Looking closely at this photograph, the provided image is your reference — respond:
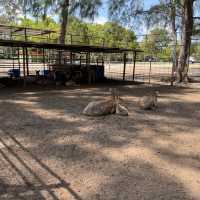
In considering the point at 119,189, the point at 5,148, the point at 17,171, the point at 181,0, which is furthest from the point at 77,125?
the point at 181,0

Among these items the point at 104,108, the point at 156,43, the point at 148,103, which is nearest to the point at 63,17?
the point at 156,43

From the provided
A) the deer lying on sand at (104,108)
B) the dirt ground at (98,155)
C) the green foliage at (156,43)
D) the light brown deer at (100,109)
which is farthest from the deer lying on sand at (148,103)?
the green foliage at (156,43)

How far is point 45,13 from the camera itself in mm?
18688

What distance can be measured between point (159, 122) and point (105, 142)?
2.18 m

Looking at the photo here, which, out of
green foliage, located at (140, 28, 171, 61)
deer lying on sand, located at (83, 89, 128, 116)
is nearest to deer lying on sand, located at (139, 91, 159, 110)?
deer lying on sand, located at (83, 89, 128, 116)

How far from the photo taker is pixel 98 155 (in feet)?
16.4

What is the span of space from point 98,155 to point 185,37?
12.9 metres

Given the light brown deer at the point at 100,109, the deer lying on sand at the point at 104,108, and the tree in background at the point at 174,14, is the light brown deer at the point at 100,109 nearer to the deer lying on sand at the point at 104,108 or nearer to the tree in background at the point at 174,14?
the deer lying on sand at the point at 104,108

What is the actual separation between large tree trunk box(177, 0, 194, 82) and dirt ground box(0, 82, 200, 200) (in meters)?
8.61

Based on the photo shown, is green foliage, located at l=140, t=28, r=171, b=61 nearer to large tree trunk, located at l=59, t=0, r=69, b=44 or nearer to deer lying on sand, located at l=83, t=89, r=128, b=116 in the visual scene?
large tree trunk, located at l=59, t=0, r=69, b=44

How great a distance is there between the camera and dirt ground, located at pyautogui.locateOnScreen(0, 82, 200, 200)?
378 centimetres

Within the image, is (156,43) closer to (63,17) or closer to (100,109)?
(63,17)

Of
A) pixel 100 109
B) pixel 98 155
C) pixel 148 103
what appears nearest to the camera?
pixel 98 155

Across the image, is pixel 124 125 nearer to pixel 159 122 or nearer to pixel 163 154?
pixel 159 122
